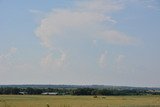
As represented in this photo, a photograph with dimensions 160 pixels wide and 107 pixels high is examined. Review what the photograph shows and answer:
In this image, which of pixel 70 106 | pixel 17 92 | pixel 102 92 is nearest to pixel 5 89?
pixel 17 92

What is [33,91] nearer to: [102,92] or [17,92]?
[17,92]

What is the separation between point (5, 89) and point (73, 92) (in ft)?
59.9

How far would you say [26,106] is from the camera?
43125mm

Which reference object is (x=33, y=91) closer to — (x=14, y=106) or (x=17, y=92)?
(x=17, y=92)

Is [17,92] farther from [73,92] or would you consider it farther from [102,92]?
[102,92]

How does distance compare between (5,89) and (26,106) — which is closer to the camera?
(26,106)

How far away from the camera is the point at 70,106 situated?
1773 inches

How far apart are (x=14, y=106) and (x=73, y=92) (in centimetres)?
7018

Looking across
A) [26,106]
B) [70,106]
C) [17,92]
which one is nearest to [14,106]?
[26,106]

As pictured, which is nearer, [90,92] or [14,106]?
[14,106]

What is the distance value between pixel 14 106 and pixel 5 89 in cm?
6917

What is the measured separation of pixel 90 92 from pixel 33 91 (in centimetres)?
1559

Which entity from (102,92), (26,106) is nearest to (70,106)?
(26,106)

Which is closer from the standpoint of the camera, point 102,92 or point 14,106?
point 14,106
